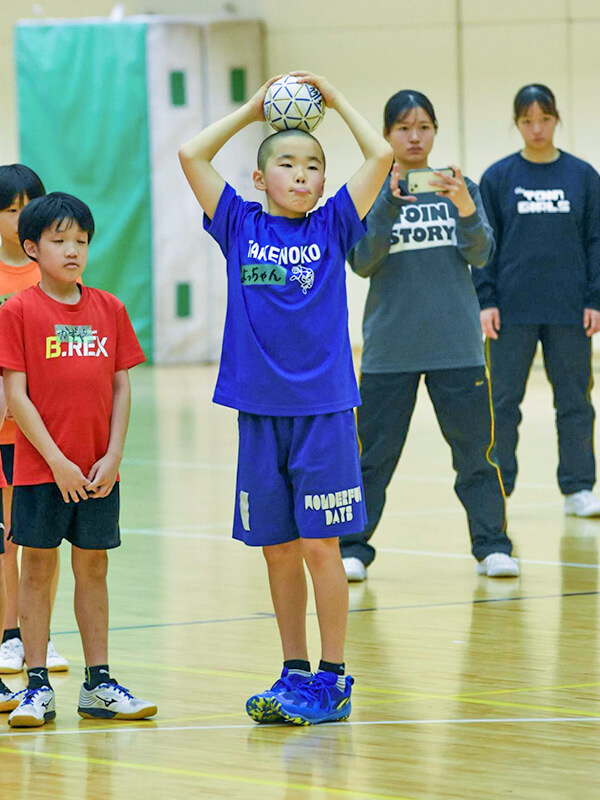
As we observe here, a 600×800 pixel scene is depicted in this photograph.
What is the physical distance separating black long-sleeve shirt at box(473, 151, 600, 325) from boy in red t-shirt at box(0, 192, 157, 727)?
3.16 m

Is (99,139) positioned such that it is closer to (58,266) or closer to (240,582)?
(240,582)

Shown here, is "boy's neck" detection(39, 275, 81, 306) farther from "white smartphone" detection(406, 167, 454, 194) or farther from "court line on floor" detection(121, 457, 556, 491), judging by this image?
"court line on floor" detection(121, 457, 556, 491)

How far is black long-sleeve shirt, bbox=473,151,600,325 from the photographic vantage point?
254 inches

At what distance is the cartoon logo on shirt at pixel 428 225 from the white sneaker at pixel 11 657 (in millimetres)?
2117

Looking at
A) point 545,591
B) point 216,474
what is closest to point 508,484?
point 545,591

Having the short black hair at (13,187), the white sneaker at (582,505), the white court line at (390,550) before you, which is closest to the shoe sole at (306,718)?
the short black hair at (13,187)

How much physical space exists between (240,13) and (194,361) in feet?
13.6

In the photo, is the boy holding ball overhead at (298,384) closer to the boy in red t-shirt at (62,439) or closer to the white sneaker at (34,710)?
the boy in red t-shirt at (62,439)

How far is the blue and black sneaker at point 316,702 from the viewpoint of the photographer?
350 cm

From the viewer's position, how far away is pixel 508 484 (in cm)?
655

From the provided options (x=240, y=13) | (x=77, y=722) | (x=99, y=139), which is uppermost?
(x=240, y=13)

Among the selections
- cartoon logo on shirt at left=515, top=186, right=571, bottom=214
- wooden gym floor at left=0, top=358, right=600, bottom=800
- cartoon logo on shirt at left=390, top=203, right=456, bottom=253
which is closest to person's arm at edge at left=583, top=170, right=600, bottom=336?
cartoon logo on shirt at left=515, top=186, right=571, bottom=214

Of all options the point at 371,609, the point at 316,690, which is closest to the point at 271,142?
the point at 316,690

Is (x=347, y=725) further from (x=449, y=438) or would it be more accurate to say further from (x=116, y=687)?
(x=449, y=438)
